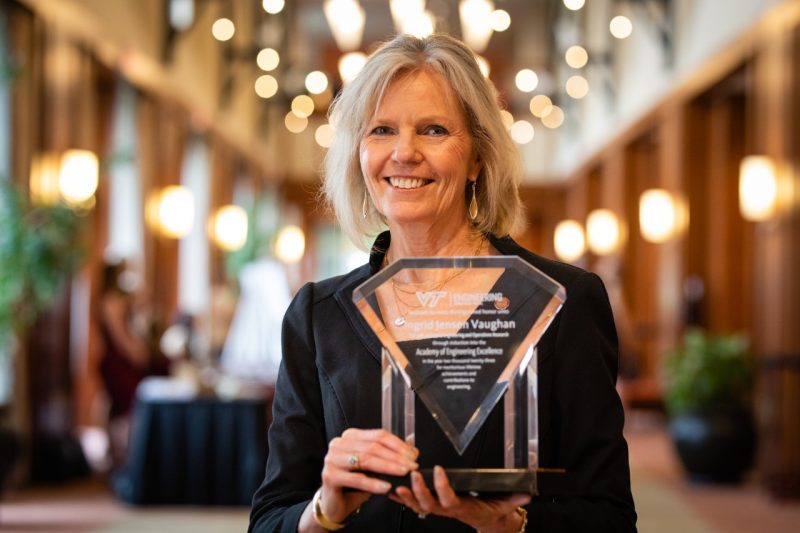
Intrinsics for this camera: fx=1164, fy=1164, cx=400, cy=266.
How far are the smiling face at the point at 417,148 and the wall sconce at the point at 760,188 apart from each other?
7.84 meters

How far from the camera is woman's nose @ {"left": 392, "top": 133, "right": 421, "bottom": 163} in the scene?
183cm

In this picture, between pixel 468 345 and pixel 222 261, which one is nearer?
pixel 468 345

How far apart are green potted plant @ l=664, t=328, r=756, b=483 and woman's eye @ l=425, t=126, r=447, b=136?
7.84 m

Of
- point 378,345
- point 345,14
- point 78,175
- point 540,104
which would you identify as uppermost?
point 540,104

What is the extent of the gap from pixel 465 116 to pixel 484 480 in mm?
654

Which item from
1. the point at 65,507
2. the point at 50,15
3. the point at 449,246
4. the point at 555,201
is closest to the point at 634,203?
the point at 555,201

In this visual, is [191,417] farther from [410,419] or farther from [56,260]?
[410,419]

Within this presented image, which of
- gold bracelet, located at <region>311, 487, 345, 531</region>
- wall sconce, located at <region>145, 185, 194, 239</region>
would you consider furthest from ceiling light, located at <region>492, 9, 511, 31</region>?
gold bracelet, located at <region>311, 487, 345, 531</region>

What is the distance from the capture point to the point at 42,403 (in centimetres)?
931

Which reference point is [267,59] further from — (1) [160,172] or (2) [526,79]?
(2) [526,79]

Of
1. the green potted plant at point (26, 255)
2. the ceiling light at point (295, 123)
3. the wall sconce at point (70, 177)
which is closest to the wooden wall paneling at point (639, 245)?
the ceiling light at point (295, 123)

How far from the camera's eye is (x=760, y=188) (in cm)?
927

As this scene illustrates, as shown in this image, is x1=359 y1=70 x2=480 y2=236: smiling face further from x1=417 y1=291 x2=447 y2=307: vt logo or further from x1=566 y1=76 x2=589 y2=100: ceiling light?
x1=566 y1=76 x2=589 y2=100: ceiling light

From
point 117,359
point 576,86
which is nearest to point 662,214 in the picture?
point 576,86
